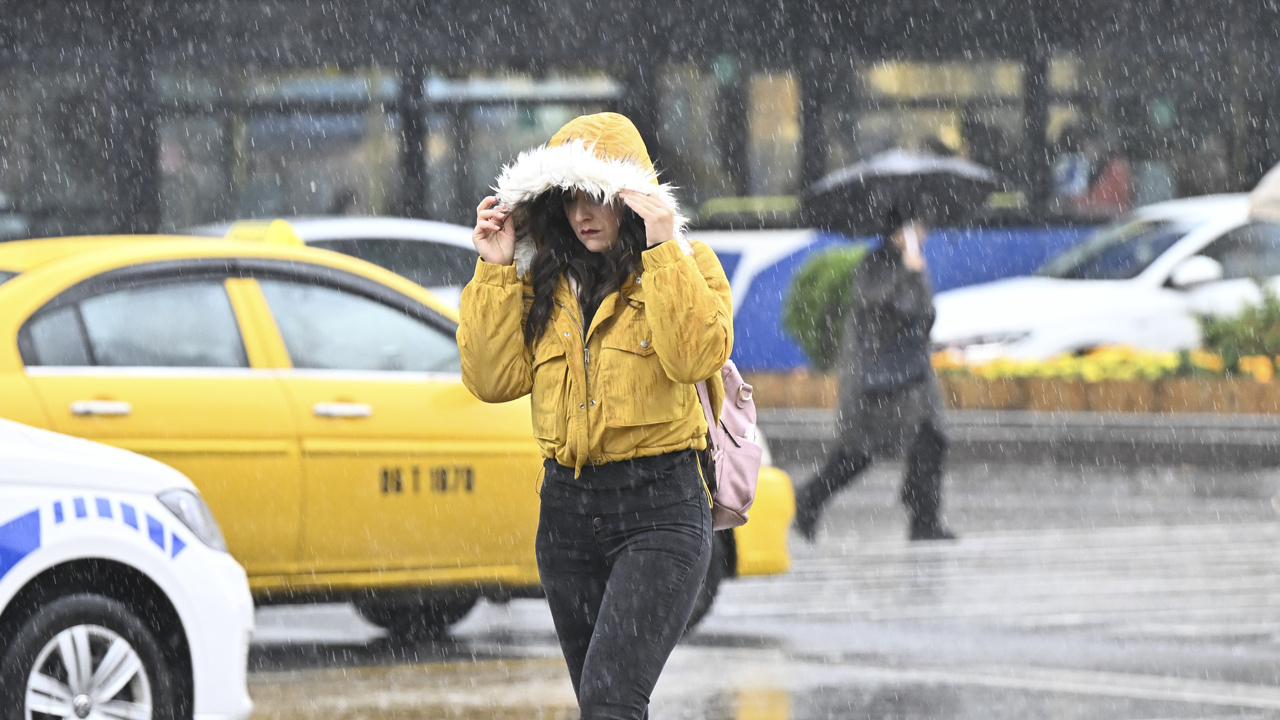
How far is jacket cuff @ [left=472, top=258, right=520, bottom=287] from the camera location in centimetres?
410

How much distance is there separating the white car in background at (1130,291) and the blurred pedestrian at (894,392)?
17.2ft

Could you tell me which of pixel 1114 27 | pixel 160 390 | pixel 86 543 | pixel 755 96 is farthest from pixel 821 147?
pixel 86 543

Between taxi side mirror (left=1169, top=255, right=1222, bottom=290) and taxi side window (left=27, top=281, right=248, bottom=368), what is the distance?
1105 centimetres

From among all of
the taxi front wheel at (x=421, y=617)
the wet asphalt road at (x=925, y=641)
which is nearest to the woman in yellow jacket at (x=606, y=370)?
the wet asphalt road at (x=925, y=641)

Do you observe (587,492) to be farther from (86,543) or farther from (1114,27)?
(1114,27)

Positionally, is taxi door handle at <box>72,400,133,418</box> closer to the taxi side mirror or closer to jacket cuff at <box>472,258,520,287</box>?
jacket cuff at <box>472,258,520,287</box>

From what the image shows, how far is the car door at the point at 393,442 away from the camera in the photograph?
23.0 feet

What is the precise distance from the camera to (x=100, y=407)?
6.63 m

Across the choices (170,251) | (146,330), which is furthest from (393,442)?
(170,251)

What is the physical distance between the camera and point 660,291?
13.0ft

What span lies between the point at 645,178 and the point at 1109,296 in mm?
12968

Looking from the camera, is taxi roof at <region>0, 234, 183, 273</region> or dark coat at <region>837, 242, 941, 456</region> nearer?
taxi roof at <region>0, 234, 183, 273</region>

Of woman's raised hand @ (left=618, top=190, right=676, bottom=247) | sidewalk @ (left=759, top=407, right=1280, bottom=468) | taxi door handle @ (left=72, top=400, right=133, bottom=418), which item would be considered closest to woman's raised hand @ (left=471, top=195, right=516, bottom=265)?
woman's raised hand @ (left=618, top=190, right=676, bottom=247)

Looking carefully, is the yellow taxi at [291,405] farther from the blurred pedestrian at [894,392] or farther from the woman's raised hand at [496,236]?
the blurred pedestrian at [894,392]
